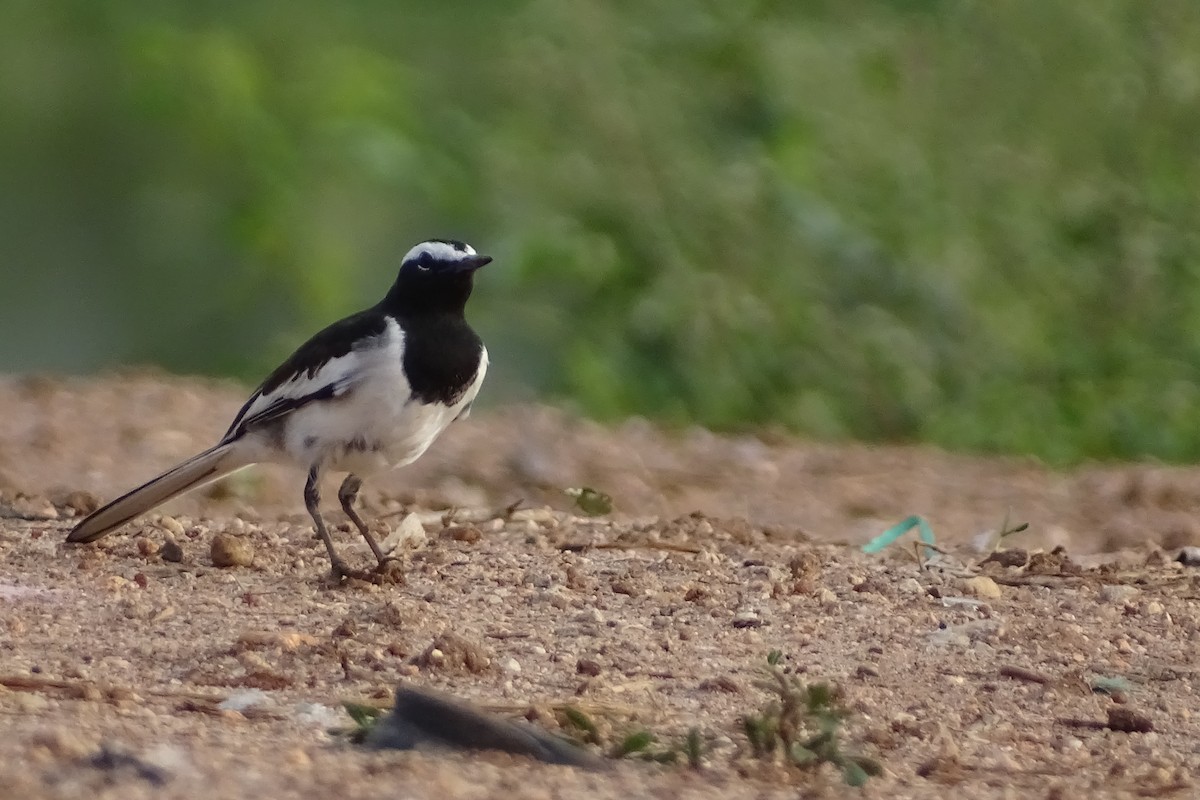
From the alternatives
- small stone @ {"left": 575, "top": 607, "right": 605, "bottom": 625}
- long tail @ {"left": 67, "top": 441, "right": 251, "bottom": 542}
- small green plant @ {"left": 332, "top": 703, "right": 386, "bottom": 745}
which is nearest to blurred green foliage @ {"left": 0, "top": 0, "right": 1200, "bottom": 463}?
long tail @ {"left": 67, "top": 441, "right": 251, "bottom": 542}

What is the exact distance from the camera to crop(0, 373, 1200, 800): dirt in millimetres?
4230

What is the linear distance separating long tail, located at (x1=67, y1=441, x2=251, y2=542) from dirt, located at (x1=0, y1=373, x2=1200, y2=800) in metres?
0.09

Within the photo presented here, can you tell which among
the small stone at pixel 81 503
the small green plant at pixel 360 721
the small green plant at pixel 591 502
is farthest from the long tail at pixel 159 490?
the small green plant at pixel 360 721

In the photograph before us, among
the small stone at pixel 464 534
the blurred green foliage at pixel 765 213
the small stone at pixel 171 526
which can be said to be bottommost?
the small stone at pixel 171 526

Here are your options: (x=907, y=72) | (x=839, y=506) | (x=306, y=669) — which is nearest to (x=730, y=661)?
(x=306, y=669)

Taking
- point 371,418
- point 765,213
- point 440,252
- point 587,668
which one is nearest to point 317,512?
point 371,418

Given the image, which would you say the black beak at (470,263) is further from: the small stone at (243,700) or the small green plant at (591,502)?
the small stone at (243,700)

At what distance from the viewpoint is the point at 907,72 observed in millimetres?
14273

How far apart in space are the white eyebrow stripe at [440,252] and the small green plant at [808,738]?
10.3 feet

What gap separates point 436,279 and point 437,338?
0.29m

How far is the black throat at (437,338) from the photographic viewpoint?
6.91 meters

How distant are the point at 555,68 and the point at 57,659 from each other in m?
8.92

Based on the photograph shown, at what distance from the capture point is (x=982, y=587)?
6371 millimetres

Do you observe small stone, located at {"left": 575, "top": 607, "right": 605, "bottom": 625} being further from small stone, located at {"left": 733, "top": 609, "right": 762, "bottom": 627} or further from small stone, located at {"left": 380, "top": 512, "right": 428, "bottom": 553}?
→ small stone, located at {"left": 380, "top": 512, "right": 428, "bottom": 553}
